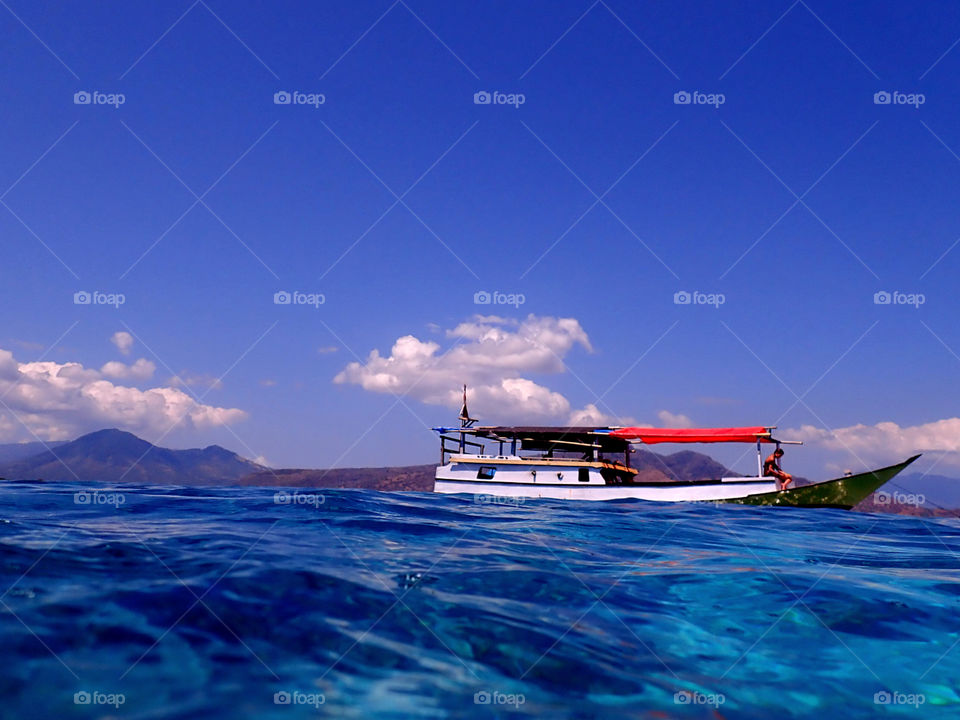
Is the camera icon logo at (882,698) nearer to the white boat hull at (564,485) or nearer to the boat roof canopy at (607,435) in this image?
the white boat hull at (564,485)

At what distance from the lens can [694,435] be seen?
2847 cm

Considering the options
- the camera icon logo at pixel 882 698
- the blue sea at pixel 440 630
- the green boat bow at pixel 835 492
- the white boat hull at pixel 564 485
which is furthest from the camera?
the white boat hull at pixel 564 485

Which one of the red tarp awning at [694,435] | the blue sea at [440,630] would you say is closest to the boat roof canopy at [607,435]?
the red tarp awning at [694,435]

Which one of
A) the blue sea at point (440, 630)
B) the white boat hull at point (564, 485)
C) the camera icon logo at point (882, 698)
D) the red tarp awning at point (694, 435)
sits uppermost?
the red tarp awning at point (694, 435)

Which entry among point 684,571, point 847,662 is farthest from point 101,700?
point 684,571

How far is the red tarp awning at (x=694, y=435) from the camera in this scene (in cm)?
2769

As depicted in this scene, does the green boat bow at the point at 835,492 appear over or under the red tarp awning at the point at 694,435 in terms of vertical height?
under

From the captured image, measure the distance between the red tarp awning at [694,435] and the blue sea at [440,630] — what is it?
2072 cm

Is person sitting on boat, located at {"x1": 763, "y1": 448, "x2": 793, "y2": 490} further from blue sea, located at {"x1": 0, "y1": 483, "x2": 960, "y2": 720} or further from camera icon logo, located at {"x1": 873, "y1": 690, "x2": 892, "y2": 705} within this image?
camera icon logo, located at {"x1": 873, "y1": 690, "x2": 892, "y2": 705}

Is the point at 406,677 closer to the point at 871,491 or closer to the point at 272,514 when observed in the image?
the point at 272,514

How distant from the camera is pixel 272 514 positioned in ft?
32.8

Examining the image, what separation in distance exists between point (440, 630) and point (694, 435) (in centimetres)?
2688

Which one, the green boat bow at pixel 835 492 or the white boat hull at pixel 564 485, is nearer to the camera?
the green boat bow at pixel 835 492

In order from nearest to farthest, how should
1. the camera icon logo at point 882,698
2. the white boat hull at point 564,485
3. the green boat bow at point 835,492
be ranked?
the camera icon logo at point 882,698 < the green boat bow at point 835,492 < the white boat hull at point 564,485
